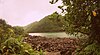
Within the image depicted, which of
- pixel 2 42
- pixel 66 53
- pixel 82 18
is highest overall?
pixel 82 18

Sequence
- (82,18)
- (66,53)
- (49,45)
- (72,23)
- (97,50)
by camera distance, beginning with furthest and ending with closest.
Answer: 1. (49,45)
2. (66,53)
3. (72,23)
4. (82,18)
5. (97,50)

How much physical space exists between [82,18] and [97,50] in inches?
79.2

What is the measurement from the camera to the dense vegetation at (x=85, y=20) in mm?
12763

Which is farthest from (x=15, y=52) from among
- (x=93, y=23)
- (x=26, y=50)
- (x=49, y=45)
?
(x=49, y=45)

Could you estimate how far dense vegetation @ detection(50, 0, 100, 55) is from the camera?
41.9 ft

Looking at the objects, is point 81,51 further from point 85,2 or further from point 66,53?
point 66,53

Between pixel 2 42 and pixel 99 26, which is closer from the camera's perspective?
pixel 99 26

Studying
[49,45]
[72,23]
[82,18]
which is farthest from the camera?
[49,45]

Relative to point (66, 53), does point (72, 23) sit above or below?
above

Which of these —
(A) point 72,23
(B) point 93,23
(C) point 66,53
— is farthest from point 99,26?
(C) point 66,53

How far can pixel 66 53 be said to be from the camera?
17.6 metres

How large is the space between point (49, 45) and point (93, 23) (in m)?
10.2

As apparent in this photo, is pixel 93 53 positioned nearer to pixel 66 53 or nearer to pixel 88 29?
pixel 88 29

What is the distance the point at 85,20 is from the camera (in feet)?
44.7
